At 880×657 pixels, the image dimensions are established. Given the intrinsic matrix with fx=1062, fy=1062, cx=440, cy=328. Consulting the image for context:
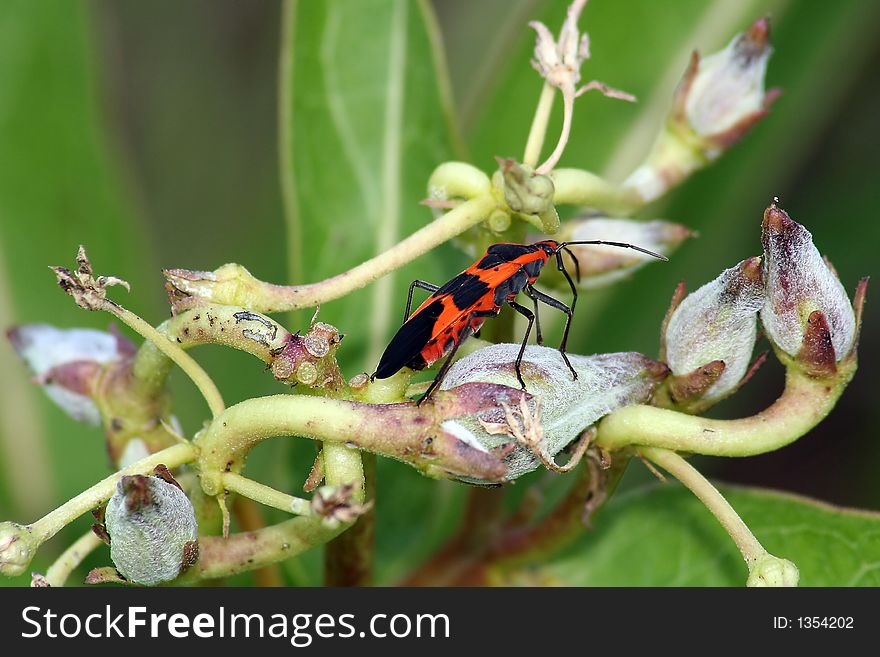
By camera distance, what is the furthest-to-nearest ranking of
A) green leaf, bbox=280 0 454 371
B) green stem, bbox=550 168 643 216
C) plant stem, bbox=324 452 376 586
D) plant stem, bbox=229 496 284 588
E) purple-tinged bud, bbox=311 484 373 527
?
green leaf, bbox=280 0 454 371, plant stem, bbox=229 496 284 588, plant stem, bbox=324 452 376 586, green stem, bbox=550 168 643 216, purple-tinged bud, bbox=311 484 373 527

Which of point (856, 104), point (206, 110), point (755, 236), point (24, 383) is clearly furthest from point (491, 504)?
point (206, 110)

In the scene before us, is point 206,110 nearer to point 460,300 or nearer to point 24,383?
point 24,383

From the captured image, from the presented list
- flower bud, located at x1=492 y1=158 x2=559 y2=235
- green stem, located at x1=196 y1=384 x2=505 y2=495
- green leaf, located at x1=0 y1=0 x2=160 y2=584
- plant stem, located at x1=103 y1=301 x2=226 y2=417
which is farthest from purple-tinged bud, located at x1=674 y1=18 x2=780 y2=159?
green leaf, located at x1=0 y1=0 x2=160 y2=584

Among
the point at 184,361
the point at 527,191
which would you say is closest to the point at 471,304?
the point at 527,191

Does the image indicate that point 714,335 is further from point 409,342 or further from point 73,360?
point 73,360

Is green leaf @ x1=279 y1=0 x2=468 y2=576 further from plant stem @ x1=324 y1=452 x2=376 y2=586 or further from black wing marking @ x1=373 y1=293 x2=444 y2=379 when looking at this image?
black wing marking @ x1=373 y1=293 x2=444 y2=379

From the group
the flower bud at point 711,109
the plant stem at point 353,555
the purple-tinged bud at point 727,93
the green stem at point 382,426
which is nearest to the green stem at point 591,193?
the flower bud at point 711,109
